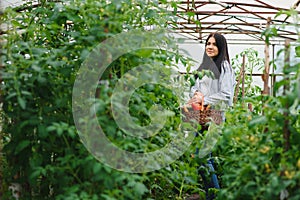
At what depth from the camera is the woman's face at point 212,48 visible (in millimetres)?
4191

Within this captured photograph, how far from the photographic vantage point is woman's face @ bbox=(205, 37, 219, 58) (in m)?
4.19

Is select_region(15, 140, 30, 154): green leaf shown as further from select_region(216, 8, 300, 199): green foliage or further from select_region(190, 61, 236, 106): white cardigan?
select_region(190, 61, 236, 106): white cardigan

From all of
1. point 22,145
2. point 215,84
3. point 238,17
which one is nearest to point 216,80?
point 215,84

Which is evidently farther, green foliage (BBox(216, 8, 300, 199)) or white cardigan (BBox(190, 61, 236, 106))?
white cardigan (BBox(190, 61, 236, 106))

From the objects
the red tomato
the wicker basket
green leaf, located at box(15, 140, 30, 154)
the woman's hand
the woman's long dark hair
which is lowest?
A: the wicker basket

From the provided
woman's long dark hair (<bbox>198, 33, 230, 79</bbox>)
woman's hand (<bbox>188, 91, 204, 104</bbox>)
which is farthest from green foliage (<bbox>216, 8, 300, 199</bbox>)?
woman's long dark hair (<bbox>198, 33, 230, 79</bbox>)

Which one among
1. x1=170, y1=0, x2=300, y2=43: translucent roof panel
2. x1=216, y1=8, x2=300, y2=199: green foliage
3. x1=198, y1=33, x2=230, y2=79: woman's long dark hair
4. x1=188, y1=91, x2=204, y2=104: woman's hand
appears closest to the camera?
x1=216, y1=8, x2=300, y2=199: green foliage

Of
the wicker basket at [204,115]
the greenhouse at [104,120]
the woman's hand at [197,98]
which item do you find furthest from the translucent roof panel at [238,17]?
the greenhouse at [104,120]

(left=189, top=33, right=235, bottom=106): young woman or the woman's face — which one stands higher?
the woman's face

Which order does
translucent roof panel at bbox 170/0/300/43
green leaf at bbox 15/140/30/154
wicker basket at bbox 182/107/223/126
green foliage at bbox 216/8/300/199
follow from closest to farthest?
green foliage at bbox 216/8/300/199 → green leaf at bbox 15/140/30/154 → wicker basket at bbox 182/107/223/126 → translucent roof panel at bbox 170/0/300/43

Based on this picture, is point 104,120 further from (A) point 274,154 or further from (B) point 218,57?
(B) point 218,57

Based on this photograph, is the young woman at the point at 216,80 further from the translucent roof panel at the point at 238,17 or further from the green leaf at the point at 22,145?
the translucent roof panel at the point at 238,17

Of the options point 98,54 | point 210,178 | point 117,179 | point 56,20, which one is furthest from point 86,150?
point 210,178

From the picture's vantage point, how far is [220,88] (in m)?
4.07
